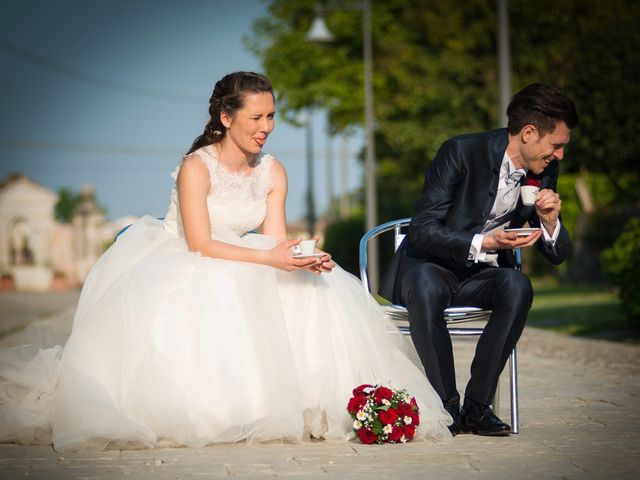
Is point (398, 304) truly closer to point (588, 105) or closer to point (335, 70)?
point (588, 105)

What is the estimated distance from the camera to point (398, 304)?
20.3 feet

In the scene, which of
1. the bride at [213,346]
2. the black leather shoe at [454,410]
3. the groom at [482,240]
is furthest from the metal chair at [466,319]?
the black leather shoe at [454,410]

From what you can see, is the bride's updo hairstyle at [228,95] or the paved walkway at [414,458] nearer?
the paved walkway at [414,458]

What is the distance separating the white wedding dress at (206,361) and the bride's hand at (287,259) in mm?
97

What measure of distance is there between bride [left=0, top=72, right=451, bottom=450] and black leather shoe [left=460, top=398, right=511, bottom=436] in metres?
0.20

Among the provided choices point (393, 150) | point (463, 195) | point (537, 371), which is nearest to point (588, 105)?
point (393, 150)

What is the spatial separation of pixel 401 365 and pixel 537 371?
147 inches

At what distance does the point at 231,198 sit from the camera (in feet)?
20.0

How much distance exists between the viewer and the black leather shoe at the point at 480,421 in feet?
18.4

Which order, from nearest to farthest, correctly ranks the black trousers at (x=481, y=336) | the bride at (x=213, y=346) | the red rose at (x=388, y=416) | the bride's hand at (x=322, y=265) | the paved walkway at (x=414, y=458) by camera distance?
1. the paved walkway at (x=414, y=458)
2. the red rose at (x=388, y=416)
3. the bride at (x=213, y=346)
4. the bride's hand at (x=322, y=265)
5. the black trousers at (x=481, y=336)

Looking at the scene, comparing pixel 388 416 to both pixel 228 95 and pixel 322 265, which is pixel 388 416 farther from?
pixel 228 95

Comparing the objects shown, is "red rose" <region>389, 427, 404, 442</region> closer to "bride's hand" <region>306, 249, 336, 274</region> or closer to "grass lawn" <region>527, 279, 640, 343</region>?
"bride's hand" <region>306, 249, 336, 274</region>

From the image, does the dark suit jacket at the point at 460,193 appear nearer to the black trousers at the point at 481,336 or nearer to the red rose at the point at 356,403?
the black trousers at the point at 481,336

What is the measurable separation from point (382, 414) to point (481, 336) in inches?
33.0
